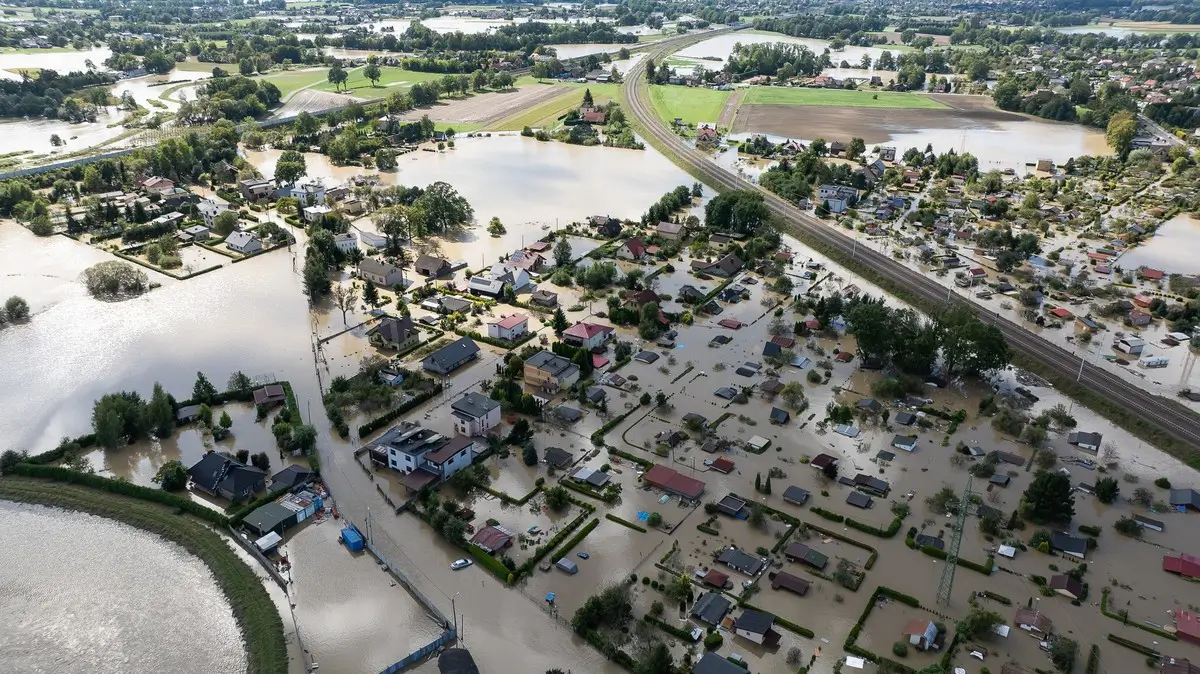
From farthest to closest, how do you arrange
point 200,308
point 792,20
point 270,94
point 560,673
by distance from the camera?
point 792,20
point 270,94
point 200,308
point 560,673

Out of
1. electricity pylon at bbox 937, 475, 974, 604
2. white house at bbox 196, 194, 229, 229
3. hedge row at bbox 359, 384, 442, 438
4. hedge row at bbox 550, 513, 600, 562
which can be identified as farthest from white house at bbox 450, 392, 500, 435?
white house at bbox 196, 194, 229, 229

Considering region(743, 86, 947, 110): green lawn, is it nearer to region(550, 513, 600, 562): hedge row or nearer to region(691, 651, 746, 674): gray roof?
region(550, 513, 600, 562): hedge row

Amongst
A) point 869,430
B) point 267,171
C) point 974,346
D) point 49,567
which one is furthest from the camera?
point 267,171

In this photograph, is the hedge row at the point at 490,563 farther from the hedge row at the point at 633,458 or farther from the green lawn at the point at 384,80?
the green lawn at the point at 384,80

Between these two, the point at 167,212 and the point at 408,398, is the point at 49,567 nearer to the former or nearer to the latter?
the point at 408,398

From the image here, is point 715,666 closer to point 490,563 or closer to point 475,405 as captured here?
point 490,563

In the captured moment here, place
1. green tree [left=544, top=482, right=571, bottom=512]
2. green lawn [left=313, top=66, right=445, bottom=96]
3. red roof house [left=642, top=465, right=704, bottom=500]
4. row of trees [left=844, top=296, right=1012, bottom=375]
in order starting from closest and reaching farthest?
green tree [left=544, top=482, right=571, bottom=512] → red roof house [left=642, top=465, right=704, bottom=500] → row of trees [left=844, top=296, right=1012, bottom=375] → green lawn [left=313, top=66, right=445, bottom=96]

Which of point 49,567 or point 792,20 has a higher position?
point 792,20

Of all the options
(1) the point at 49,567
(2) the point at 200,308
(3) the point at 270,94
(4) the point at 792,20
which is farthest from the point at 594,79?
(1) the point at 49,567
